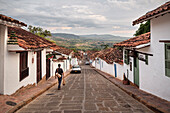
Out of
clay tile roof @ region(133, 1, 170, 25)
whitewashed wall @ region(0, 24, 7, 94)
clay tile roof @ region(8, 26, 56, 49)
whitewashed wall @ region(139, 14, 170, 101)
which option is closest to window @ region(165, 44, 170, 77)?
whitewashed wall @ region(139, 14, 170, 101)

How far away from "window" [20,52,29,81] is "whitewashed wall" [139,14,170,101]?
6.69m

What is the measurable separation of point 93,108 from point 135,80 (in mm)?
6039

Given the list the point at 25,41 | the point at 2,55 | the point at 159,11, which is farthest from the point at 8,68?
the point at 159,11

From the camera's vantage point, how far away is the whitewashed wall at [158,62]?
22.9 feet

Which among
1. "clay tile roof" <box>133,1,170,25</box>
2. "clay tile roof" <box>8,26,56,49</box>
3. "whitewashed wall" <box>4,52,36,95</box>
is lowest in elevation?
"whitewashed wall" <box>4,52,36,95</box>

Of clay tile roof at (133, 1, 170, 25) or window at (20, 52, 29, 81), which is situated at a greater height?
clay tile roof at (133, 1, 170, 25)

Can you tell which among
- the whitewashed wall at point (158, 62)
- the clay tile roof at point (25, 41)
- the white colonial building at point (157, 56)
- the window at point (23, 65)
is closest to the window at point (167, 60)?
the white colonial building at point (157, 56)

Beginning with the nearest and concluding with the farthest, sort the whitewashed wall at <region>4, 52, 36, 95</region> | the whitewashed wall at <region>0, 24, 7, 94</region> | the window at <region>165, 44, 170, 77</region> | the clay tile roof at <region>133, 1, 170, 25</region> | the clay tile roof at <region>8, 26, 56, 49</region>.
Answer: the clay tile roof at <region>133, 1, 170, 25</region>
the whitewashed wall at <region>0, 24, 7, 94</region>
the window at <region>165, 44, 170, 77</region>
the whitewashed wall at <region>4, 52, 36, 95</region>
the clay tile roof at <region>8, 26, 56, 49</region>

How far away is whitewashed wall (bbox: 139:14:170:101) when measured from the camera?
696 cm

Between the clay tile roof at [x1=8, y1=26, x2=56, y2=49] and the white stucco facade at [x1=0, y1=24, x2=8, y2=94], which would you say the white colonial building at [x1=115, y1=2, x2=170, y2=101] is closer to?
the clay tile roof at [x1=8, y1=26, x2=56, y2=49]

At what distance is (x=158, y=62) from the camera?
7.63 meters

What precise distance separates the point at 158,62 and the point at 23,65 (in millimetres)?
6949

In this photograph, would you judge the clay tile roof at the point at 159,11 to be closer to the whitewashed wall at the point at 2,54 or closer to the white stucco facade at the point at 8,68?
the white stucco facade at the point at 8,68

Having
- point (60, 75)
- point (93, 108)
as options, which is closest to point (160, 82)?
point (93, 108)
